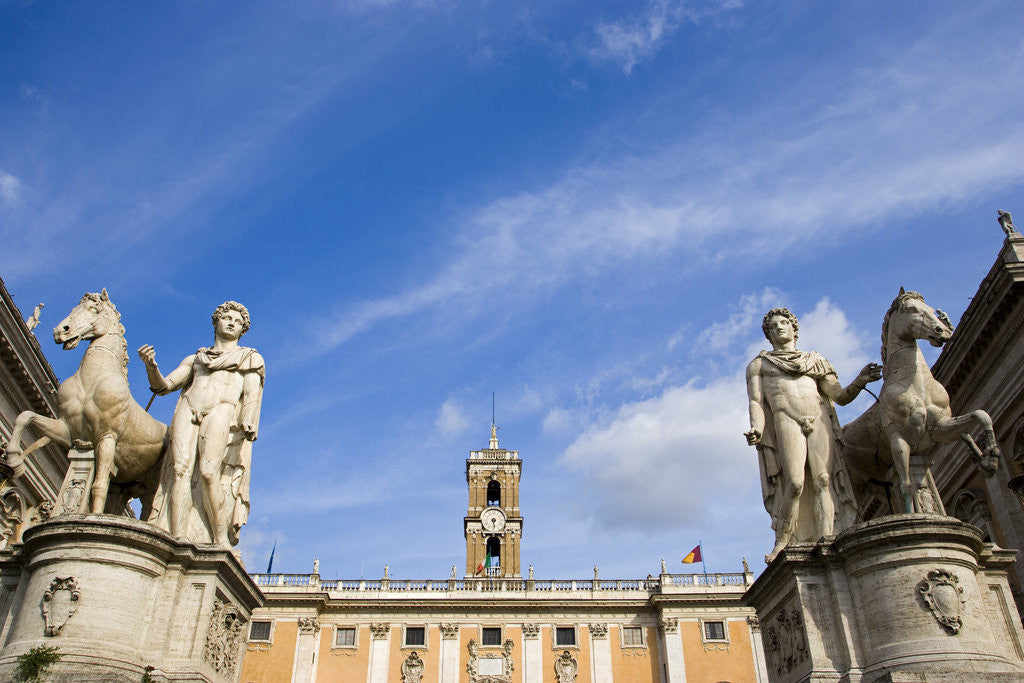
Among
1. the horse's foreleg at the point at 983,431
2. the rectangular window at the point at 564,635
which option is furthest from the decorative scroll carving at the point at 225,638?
the rectangular window at the point at 564,635

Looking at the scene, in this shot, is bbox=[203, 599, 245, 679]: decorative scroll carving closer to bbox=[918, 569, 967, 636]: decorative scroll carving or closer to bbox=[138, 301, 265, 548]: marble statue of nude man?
bbox=[138, 301, 265, 548]: marble statue of nude man

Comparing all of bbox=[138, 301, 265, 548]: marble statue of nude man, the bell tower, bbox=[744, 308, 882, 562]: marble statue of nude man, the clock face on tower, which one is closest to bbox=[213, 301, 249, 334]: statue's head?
bbox=[138, 301, 265, 548]: marble statue of nude man

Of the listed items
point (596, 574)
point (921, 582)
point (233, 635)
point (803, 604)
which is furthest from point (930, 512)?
point (596, 574)

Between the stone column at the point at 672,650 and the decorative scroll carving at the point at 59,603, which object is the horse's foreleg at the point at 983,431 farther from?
the stone column at the point at 672,650

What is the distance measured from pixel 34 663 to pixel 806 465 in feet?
26.9

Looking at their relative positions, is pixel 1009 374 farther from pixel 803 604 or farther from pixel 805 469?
pixel 803 604

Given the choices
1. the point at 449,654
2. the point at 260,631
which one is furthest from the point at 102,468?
the point at 260,631

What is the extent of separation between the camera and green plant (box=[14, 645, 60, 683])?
7.23 meters

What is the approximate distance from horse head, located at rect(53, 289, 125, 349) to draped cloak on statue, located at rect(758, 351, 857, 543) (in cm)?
821

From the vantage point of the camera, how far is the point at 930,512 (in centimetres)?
885

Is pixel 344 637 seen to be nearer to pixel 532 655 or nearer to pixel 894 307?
pixel 532 655

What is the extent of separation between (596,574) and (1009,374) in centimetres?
3403

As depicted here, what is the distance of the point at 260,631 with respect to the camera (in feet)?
143

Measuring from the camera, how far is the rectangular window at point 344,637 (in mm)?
43938
